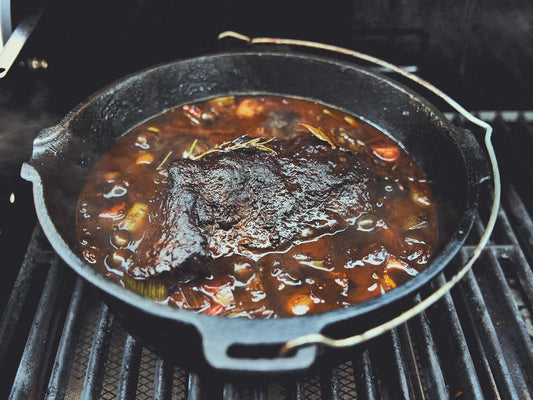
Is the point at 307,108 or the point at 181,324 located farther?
the point at 307,108

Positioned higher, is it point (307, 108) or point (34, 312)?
point (307, 108)

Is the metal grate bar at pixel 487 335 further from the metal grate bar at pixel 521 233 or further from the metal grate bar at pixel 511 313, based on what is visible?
the metal grate bar at pixel 521 233

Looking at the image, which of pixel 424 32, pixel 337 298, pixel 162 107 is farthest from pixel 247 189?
pixel 424 32

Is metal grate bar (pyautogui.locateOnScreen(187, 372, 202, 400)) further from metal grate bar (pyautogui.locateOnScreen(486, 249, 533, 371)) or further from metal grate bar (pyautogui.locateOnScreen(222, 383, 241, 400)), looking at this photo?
metal grate bar (pyautogui.locateOnScreen(486, 249, 533, 371))

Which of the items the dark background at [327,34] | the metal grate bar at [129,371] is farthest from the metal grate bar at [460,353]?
the dark background at [327,34]

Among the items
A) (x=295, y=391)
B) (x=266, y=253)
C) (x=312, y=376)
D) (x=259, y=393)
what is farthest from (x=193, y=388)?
(x=266, y=253)

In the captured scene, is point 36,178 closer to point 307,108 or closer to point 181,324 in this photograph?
point 181,324

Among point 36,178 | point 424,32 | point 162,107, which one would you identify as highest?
point 424,32

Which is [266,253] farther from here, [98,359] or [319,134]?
[98,359]
